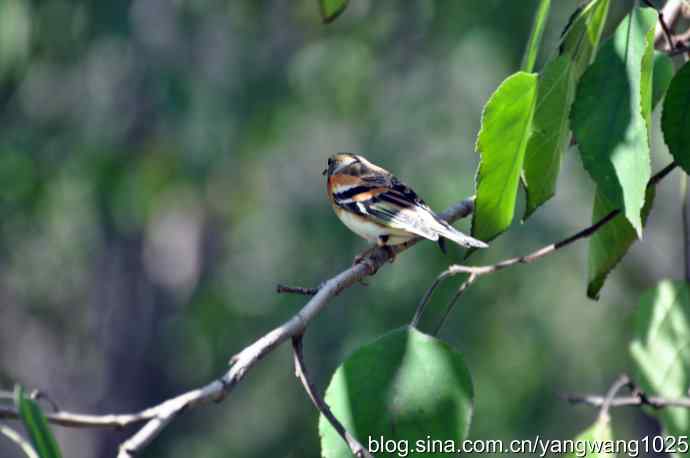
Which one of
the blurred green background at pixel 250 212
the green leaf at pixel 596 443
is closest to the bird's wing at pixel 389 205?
the green leaf at pixel 596 443

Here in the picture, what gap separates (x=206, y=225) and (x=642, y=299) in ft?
32.6

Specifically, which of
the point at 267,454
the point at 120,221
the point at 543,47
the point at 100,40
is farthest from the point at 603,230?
the point at 267,454

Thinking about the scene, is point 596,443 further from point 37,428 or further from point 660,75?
point 37,428

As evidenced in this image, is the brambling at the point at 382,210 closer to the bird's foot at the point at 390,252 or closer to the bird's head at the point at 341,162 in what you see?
the bird's foot at the point at 390,252

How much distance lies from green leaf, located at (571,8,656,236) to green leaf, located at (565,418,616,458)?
2.68 ft

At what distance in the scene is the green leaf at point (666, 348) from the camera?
8.92 feet

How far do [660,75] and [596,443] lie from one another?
98 cm

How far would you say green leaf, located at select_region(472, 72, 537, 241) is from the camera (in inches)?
75.8

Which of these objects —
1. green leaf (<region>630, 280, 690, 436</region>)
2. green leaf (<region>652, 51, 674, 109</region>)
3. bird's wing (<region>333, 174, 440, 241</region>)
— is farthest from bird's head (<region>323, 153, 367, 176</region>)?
green leaf (<region>652, 51, 674, 109</region>)

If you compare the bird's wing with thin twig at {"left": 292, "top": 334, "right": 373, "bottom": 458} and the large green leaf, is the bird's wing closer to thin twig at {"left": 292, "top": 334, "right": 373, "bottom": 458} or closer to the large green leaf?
the large green leaf

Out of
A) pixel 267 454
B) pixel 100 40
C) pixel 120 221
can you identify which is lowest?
pixel 267 454

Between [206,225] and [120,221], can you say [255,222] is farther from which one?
[120,221]

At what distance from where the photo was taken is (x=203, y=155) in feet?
26.5

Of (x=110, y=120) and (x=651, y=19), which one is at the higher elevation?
(x=651, y=19)
